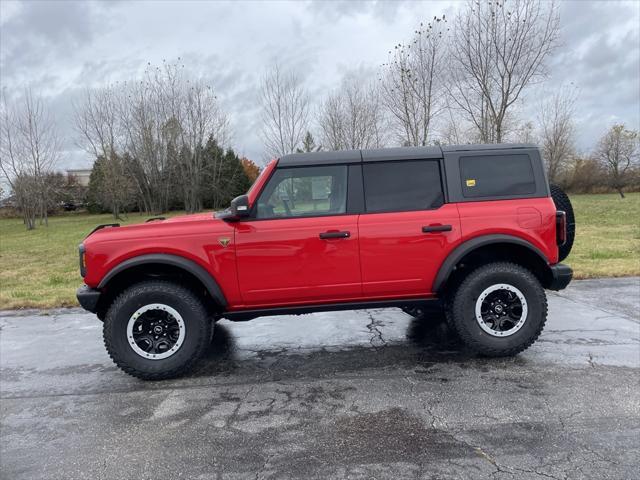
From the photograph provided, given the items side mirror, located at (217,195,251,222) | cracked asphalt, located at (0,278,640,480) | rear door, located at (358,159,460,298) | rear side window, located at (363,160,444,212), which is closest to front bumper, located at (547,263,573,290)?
cracked asphalt, located at (0,278,640,480)

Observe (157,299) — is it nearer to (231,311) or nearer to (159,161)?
(231,311)

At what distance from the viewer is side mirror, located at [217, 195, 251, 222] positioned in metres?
3.97

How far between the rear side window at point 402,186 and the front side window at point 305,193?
0.25 meters

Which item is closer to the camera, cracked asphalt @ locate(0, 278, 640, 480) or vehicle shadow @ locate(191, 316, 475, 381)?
cracked asphalt @ locate(0, 278, 640, 480)

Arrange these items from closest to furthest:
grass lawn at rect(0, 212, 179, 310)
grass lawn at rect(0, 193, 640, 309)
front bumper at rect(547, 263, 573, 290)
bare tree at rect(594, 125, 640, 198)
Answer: front bumper at rect(547, 263, 573, 290)
grass lawn at rect(0, 212, 179, 310)
grass lawn at rect(0, 193, 640, 309)
bare tree at rect(594, 125, 640, 198)

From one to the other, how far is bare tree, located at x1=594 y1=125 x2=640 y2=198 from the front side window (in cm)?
4916

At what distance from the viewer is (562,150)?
39875 mm

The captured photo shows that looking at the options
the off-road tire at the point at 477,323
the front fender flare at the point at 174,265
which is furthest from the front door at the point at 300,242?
the off-road tire at the point at 477,323

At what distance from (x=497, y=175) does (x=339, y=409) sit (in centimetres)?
252

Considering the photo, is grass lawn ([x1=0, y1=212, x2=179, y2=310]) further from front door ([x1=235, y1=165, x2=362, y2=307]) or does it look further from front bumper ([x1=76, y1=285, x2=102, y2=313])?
front door ([x1=235, y1=165, x2=362, y2=307])

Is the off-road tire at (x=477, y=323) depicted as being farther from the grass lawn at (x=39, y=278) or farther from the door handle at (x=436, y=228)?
the grass lawn at (x=39, y=278)

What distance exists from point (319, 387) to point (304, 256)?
110cm

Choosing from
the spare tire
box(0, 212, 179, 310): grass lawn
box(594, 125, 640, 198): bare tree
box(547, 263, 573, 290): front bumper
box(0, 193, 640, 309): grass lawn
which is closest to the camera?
box(547, 263, 573, 290): front bumper

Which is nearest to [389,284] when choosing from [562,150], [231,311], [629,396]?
[231,311]
